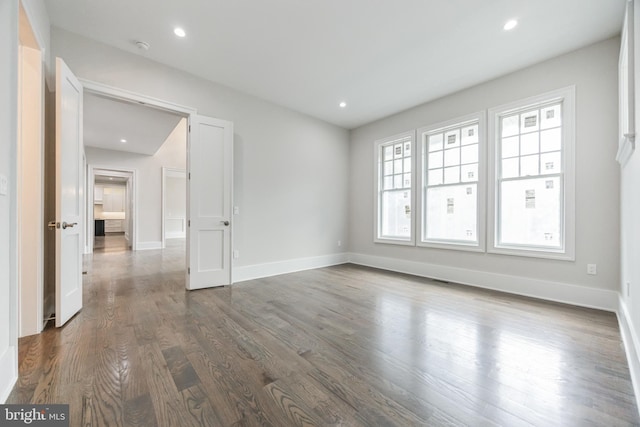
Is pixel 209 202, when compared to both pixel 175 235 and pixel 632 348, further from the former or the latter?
pixel 175 235

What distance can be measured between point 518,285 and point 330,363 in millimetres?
2976

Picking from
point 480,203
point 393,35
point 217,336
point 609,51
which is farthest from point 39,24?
point 609,51

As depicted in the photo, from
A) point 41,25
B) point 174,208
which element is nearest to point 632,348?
point 41,25

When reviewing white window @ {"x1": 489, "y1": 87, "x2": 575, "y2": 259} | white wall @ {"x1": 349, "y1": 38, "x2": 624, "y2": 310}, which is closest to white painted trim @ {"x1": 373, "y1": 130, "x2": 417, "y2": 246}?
white wall @ {"x1": 349, "y1": 38, "x2": 624, "y2": 310}

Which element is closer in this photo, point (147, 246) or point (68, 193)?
point (68, 193)

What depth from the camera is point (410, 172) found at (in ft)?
15.4

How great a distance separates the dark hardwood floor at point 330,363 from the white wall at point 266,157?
151 cm

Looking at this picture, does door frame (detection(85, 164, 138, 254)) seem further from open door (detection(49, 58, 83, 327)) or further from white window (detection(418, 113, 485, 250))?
white window (detection(418, 113, 485, 250))

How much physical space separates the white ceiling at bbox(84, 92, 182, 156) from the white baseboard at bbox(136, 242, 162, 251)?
104 inches

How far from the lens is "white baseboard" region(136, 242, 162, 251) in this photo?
23.9 ft

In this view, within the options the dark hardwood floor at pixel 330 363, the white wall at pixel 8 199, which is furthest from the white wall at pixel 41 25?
the dark hardwood floor at pixel 330 363

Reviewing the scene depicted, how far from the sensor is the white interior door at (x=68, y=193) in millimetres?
2316

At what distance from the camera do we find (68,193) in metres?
2.46

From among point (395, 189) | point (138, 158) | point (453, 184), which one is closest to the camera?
point (453, 184)
